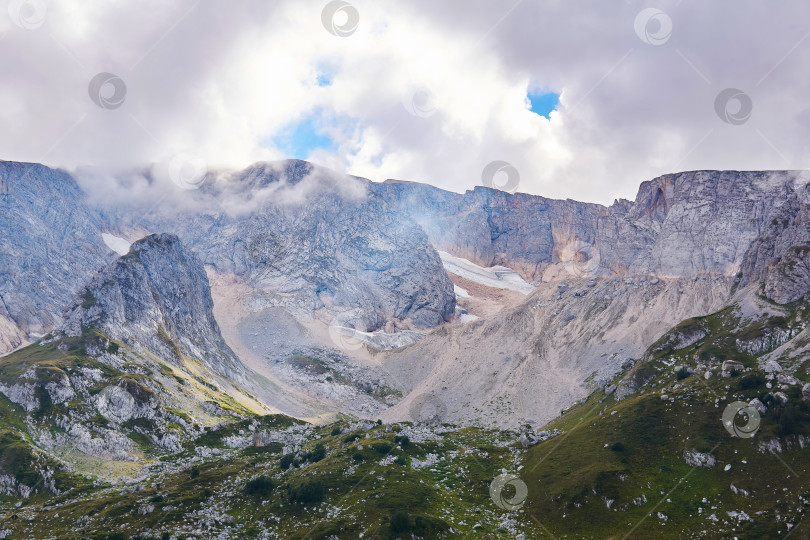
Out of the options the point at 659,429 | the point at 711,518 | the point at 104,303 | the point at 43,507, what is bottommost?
the point at 43,507

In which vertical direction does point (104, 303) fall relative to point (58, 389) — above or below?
above

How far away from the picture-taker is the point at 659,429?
88688 millimetres

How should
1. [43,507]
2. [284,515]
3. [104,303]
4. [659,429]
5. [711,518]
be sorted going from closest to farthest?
[711,518]
[284,515]
[659,429]
[43,507]
[104,303]

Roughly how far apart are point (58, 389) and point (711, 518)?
13925 centimetres

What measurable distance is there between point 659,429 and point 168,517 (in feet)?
239

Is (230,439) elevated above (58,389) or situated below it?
below

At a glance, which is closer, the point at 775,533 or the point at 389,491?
the point at 775,533

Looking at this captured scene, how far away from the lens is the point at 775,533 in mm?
59406

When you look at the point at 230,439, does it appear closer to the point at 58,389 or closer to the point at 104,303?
the point at 58,389

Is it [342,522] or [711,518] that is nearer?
[711,518]

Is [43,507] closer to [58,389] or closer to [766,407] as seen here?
[58,389]

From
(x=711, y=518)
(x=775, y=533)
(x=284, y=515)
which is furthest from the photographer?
(x=284, y=515)

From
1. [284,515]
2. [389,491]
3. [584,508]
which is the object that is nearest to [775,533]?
[584,508]

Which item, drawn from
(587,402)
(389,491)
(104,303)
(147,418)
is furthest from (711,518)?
(104,303)
